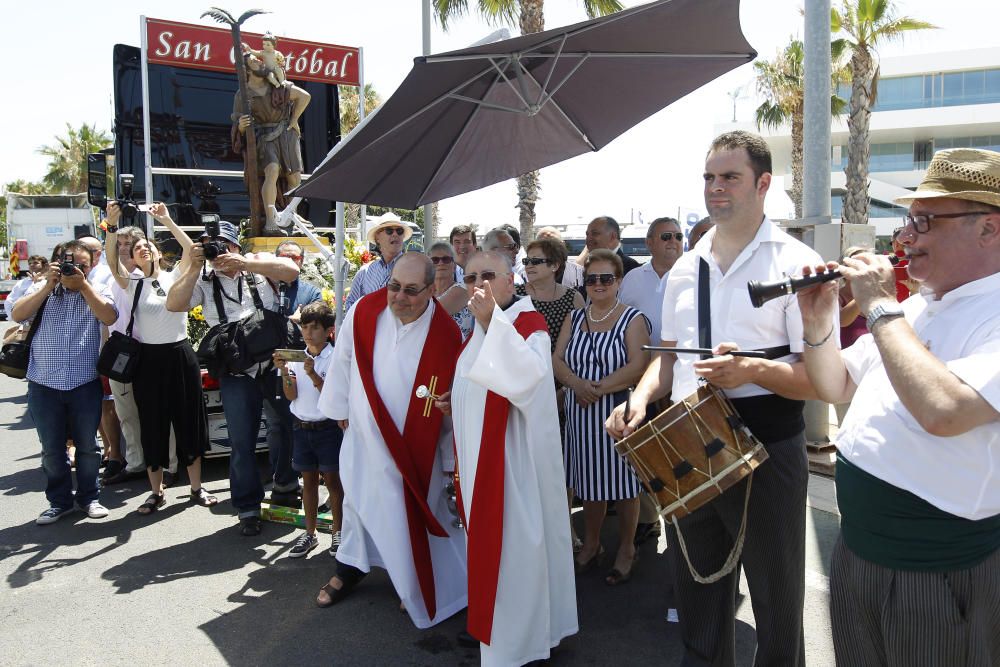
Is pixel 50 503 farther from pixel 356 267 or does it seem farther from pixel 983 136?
pixel 983 136

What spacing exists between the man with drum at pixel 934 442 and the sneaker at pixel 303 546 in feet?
11.9

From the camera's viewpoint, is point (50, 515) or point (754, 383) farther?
point (50, 515)

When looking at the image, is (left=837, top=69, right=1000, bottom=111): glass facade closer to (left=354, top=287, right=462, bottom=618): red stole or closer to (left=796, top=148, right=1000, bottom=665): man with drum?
(left=354, top=287, right=462, bottom=618): red stole

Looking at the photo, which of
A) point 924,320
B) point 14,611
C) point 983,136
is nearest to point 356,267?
point 14,611

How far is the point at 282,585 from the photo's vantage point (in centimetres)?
449

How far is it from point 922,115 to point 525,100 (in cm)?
4554

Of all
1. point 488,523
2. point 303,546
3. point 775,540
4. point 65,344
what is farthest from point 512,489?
point 65,344

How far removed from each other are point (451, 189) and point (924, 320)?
4.03 metres

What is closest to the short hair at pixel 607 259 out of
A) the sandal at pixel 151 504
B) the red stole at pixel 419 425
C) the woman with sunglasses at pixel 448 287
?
the woman with sunglasses at pixel 448 287

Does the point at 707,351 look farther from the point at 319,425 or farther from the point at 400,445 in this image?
the point at 319,425

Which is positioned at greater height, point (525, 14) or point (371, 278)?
point (525, 14)

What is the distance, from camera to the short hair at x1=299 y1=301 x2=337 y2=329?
16.3 ft

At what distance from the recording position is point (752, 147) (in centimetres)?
266

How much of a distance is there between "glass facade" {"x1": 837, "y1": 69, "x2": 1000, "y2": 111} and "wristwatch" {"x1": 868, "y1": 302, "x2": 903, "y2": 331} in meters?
44.9
